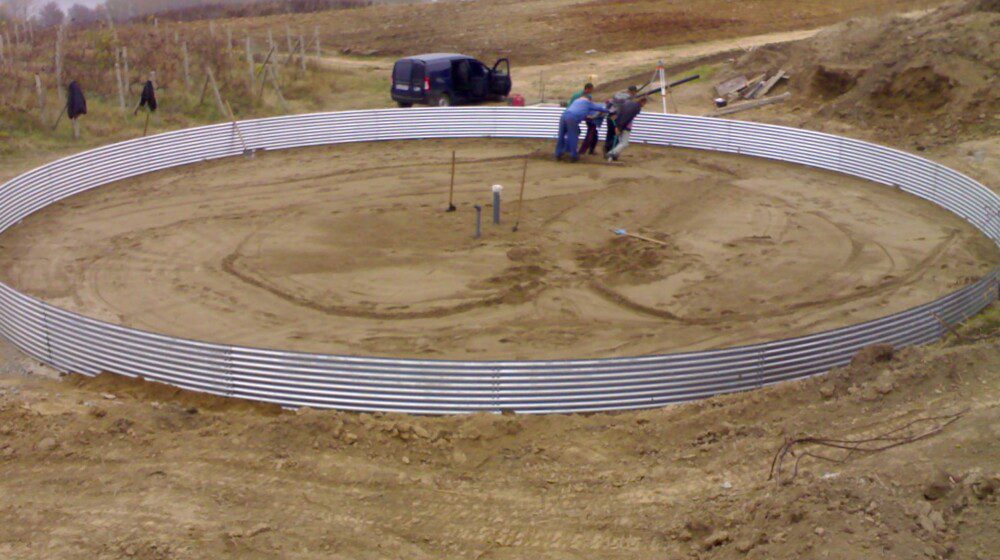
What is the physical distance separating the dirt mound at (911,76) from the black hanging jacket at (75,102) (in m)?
17.3

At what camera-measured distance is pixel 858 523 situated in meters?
8.39

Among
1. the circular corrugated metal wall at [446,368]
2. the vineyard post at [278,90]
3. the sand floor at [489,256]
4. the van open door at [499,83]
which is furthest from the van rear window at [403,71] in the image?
the circular corrugated metal wall at [446,368]

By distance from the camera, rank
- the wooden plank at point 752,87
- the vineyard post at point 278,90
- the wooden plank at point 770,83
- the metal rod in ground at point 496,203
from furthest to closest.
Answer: the vineyard post at point 278,90
the wooden plank at point 752,87
the wooden plank at point 770,83
the metal rod in ground at point 496,203

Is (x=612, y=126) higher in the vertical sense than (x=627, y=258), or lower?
higher

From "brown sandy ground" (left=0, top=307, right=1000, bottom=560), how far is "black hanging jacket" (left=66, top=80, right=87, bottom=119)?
14.1 meters

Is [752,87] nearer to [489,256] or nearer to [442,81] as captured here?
[442,81]

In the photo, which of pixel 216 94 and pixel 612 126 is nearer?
pixel 612 126

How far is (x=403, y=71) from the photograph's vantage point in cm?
2919

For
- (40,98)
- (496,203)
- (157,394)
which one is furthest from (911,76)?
(40,98)

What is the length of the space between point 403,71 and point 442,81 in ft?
3.49

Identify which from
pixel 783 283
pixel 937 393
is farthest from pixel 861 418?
pixel 783 283

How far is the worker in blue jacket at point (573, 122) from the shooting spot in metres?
23.4

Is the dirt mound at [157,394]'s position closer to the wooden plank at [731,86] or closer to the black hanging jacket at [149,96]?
the black hanging jacket at [149,96]

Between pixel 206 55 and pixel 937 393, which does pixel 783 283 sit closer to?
pixel 937 393
